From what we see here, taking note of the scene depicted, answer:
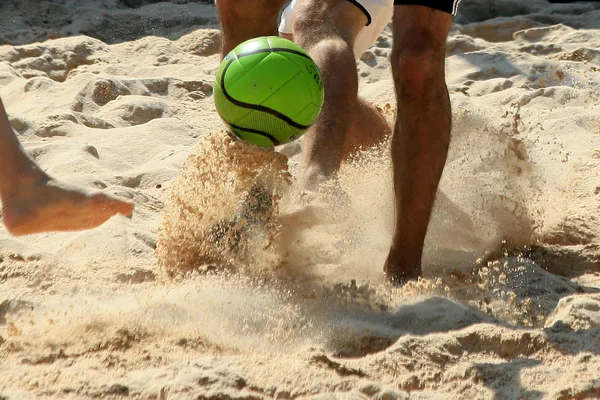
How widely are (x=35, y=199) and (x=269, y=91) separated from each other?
0.84 m

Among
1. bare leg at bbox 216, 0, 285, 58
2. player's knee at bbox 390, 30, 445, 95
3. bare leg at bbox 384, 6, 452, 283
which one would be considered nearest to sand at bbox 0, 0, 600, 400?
bare leg at bbox 384, 6, 452, 283

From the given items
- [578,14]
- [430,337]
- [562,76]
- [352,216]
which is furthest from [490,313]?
[578,14]

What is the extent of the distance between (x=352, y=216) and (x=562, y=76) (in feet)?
9.28

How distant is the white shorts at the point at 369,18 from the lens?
3.50 metres

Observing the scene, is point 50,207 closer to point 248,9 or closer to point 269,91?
point 269,91

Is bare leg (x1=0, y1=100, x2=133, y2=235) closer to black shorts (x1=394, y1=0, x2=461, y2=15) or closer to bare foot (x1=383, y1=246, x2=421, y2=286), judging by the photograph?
bare foot (x1=383, y1=246, x2=421, y2=286)

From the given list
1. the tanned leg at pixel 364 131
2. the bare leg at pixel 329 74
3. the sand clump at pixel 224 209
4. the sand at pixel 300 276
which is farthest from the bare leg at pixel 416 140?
the tanned leg at pixel 364 131

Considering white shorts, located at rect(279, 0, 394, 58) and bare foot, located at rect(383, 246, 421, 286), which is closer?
bare foot, located at rect(383, 246, 421, 286)

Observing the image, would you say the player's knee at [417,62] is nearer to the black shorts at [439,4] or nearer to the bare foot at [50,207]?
the black shorts at [439,4]

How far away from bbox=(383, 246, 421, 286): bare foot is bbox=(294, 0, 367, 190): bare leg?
1.19 ft

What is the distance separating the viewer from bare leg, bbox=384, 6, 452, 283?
291 cm

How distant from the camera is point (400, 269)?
2.95 m

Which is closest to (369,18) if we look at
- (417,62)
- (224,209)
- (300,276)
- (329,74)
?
(329,74)

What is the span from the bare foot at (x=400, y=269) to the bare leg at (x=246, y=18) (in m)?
1.18
